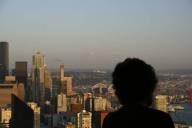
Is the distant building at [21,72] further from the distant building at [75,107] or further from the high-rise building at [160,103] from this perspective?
the high-rise building at [160,103]

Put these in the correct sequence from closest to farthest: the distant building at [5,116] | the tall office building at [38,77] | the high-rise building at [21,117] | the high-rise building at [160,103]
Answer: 1. the high-rise building at [160,103]
2. the high-rise building at [21,117]
3. the distant building at [5,116]
4. the tall office building at [38,77]

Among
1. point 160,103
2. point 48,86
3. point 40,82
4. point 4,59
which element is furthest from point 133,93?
point 4,59

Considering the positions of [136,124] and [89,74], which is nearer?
[136,124]

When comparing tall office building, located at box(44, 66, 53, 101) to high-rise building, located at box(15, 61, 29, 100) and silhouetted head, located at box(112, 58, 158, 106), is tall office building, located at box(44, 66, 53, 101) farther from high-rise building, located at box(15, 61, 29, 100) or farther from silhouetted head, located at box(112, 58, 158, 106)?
silhouetted head, located at box(112, 58, 158, 106)

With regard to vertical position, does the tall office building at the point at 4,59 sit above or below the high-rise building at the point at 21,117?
above

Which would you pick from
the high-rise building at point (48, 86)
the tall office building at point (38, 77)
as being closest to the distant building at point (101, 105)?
the tall office building at point (38, 77)

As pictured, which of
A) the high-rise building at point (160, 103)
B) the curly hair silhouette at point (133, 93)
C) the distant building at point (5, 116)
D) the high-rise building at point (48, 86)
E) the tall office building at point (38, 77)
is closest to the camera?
the curly hair silhouette at point (133, 93)

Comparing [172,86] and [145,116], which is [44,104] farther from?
[145,116]

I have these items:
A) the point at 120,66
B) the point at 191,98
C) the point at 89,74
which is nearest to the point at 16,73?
the point at 89,74
